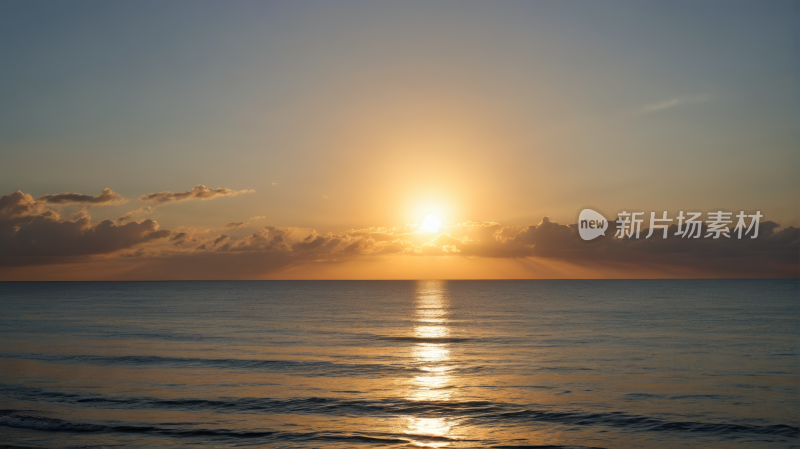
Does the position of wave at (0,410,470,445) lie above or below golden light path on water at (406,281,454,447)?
below

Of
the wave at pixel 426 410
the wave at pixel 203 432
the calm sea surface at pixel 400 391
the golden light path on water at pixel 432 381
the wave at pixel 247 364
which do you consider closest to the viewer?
the wave at pixel 203 432

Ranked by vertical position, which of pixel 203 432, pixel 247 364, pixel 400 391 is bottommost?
pixel 203 432

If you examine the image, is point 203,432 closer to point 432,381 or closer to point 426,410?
point 426,410

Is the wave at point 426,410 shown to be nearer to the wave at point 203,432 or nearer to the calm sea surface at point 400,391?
the calm sea surface at point 400,391

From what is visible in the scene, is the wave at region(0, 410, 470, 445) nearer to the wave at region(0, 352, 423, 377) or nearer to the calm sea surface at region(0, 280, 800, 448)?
the calm sea surface at region(0, 280, 800, 448)

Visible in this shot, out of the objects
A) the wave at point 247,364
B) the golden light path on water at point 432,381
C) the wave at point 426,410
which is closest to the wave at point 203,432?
the golden light path on water at point 432,381

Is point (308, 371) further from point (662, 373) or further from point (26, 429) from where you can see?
point (662, 373)

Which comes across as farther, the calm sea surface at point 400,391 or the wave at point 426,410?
the wave at point 426,410

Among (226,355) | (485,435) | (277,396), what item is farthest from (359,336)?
(485,435)

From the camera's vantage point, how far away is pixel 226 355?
38.1 meters

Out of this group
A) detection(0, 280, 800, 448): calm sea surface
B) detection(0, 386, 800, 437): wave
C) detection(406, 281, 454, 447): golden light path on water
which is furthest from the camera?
detection(0, 386, 800, 437): wave

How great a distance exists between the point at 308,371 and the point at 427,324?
36660 mm

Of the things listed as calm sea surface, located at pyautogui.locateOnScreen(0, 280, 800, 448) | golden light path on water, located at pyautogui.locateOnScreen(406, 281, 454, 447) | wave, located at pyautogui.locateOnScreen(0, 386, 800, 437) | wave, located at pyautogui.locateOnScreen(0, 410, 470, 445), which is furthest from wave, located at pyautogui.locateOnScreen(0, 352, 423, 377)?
wave, located at pyautogui.locateOnScreen(0, 410, 470, 445)

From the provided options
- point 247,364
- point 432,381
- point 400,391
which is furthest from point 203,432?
point 247,364
